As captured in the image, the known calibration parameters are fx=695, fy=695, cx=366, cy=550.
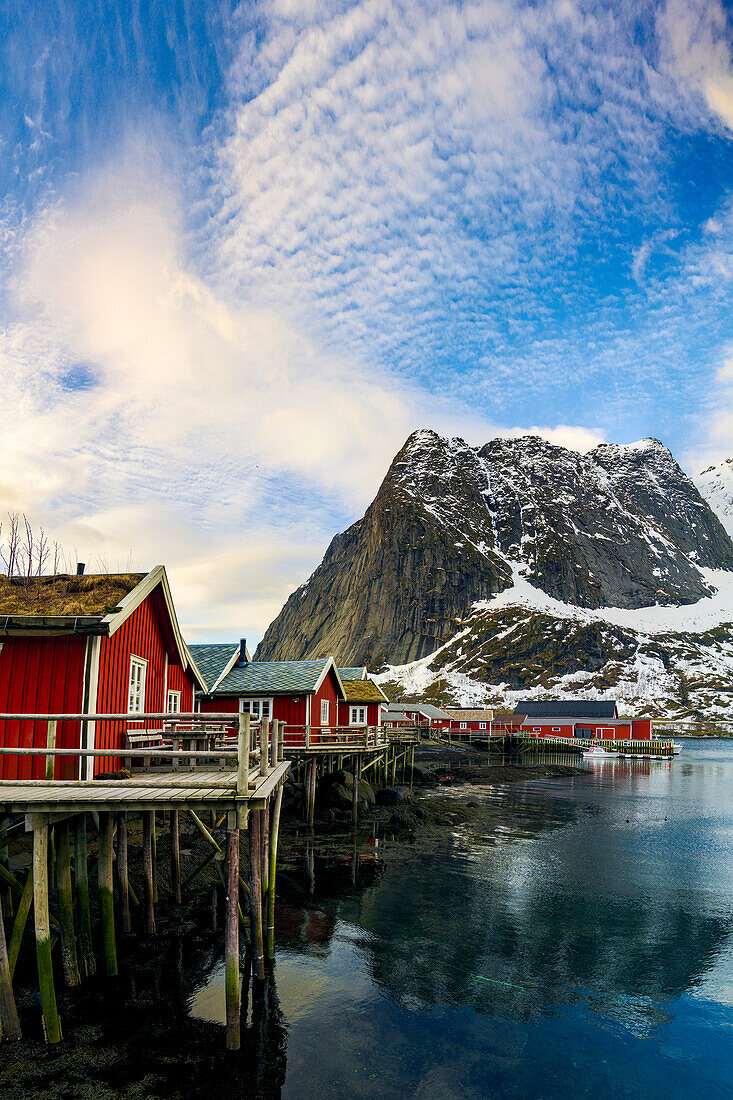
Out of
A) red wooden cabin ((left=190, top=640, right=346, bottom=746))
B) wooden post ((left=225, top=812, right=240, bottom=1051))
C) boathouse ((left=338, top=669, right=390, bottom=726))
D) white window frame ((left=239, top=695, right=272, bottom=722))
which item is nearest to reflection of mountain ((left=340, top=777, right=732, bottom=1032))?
wooden post ((left=225, top=812, right=240, bottom=1051))

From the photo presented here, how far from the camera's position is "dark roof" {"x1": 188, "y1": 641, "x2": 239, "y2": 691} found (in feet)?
120

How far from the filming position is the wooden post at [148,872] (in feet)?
55.1

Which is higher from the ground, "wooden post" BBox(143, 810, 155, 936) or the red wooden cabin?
the red wooden cabin

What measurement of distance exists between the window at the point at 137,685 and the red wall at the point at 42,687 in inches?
114

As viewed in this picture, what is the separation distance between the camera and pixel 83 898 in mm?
13820

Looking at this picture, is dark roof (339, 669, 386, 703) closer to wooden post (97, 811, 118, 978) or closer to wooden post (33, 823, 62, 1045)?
wooden post (97, 811, 118, 978)

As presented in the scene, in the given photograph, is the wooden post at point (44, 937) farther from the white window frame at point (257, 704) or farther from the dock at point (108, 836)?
the white window frame at point (257, 704)

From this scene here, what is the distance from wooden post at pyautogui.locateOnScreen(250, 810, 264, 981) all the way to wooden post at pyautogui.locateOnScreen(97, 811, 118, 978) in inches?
112

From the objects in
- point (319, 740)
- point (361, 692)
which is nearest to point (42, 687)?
point (319, 740)

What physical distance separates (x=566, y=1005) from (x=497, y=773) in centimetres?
6068

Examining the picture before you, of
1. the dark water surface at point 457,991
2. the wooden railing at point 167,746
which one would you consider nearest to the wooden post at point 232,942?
the dark water surface at point 457,991

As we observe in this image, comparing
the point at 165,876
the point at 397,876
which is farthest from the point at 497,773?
the point at 165,876

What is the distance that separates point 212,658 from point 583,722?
10253 cm

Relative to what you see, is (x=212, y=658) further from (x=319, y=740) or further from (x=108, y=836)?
(x=108, y=836)
